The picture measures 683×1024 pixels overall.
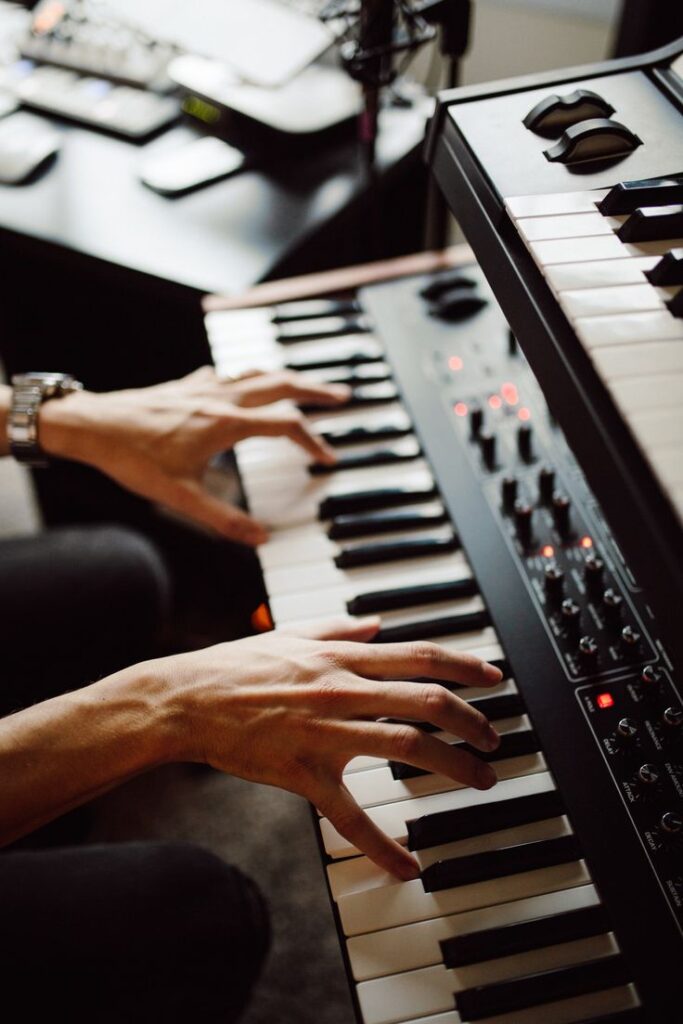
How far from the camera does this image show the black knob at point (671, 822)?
2.35ft

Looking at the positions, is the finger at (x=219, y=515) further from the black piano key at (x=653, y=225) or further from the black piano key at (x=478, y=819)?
the black piano key at (x=653, y=225)

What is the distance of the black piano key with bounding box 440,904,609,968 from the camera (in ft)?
2.33

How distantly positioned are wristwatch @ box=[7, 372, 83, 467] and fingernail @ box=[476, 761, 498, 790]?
0.77 meters

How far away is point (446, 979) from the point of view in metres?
0.71

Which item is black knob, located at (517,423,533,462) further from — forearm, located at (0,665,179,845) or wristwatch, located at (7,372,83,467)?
wristwatch, located at (7,372,83,467)

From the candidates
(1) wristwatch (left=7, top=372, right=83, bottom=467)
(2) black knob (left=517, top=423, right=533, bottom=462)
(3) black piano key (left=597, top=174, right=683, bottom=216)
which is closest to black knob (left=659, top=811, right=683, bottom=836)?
(2) black knob (left=517, top=423, right=533, bottom=462)

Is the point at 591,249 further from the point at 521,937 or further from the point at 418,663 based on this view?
the point at 521,937

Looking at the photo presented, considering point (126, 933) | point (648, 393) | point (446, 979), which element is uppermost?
point (648, 393)

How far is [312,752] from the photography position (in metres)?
0.74

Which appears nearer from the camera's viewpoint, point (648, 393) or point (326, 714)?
point (648, 393)

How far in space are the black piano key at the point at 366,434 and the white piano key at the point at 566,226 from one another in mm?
436

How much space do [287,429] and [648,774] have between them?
0.58 m

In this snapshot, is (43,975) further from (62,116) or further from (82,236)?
(62,116)

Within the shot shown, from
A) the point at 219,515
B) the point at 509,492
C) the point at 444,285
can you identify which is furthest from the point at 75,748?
the point at 444,285
